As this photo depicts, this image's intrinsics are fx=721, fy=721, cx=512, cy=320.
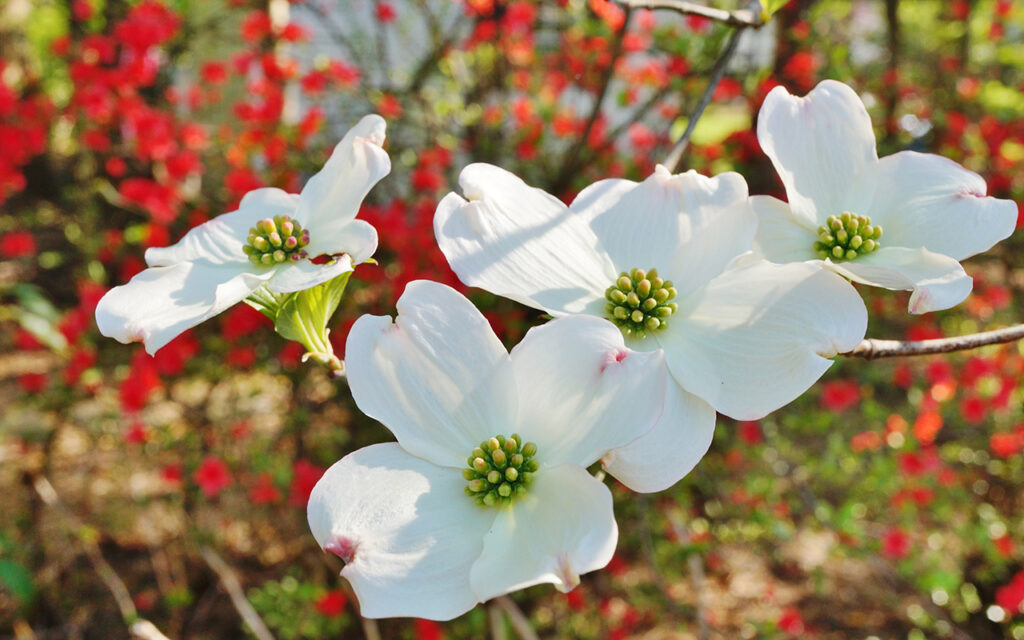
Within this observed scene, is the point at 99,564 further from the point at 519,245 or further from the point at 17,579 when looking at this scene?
the point at 519,245

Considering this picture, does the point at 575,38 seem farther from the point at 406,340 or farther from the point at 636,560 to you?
the point at 406,340

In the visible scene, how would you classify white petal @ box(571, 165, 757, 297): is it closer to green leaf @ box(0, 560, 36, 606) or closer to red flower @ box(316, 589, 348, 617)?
red flower @ box(316, 589, 348, 617)

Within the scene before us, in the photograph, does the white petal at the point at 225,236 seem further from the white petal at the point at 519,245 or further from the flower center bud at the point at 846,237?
the flower center bud at the point at 846,237

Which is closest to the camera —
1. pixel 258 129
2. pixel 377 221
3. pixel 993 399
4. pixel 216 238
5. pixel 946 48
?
pixel 216 238

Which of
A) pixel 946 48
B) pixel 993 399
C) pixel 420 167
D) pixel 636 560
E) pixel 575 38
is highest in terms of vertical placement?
pixel 575 38

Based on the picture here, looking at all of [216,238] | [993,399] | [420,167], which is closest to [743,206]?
[216,238]

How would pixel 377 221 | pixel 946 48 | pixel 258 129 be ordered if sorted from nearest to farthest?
pixel 377 221 → pixel 258 129 → pixel 946 48

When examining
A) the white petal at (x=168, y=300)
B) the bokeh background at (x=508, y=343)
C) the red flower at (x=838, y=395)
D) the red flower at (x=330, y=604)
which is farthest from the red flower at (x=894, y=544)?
the white petal at (x=168, y=300)

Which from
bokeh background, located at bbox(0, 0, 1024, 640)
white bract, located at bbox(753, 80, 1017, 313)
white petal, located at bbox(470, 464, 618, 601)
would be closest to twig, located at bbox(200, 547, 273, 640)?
bokeh background, located at bbox(0, 0, 1024, 640)
